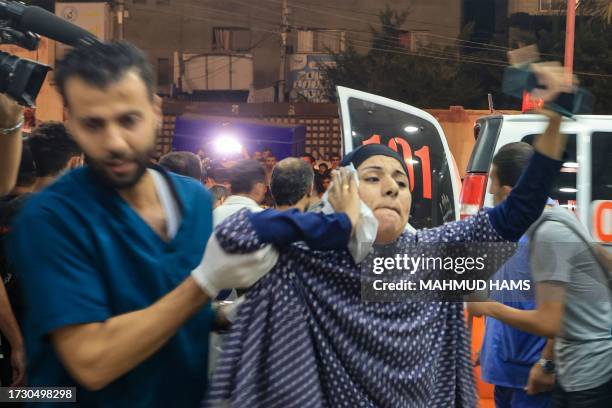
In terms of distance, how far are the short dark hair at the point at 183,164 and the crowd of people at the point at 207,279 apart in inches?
114

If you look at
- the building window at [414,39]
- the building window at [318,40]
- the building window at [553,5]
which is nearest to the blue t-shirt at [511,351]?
the building window at [414,39]

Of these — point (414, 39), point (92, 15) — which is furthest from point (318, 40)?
point (92, 15)

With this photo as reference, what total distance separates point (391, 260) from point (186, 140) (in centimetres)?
1279

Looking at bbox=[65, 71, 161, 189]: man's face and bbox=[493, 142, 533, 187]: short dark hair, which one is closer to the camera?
bbox=[65, 71, 161, 189]: man's face

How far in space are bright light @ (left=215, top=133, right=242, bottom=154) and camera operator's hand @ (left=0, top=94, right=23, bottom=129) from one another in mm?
7821

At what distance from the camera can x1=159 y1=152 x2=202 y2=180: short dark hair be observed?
17.1 feet

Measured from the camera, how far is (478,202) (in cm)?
656

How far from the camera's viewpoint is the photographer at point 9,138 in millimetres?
2863

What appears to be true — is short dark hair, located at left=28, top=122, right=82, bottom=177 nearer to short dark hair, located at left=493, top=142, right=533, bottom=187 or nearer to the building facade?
short dark hair, located at left=493, top=142, right=533, bottom=187

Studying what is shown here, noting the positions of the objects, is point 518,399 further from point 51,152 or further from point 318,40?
point 318,40

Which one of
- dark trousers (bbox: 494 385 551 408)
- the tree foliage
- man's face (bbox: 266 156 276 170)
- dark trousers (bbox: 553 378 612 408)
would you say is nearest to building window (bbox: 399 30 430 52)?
the tree foliage

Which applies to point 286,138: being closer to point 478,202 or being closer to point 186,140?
point 186,140

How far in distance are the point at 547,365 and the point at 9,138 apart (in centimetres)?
236

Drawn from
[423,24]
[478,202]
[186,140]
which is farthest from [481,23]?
[478,202]
